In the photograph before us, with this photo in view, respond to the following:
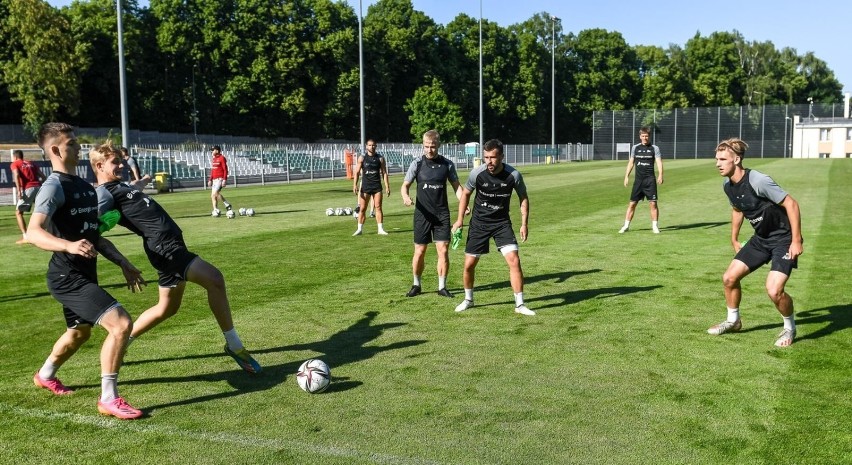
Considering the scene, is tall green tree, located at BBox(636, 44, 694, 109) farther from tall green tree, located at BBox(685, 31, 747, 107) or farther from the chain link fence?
the chain link fence

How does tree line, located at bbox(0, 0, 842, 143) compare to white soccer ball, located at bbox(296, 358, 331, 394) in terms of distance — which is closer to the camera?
white soccer ball, located at bbox(296, 358, 331, 394)

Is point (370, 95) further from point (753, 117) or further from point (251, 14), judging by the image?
point (753, 117)

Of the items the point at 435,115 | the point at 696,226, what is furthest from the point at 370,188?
the point at 435,115

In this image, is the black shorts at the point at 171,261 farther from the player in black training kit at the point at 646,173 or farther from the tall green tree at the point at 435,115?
the tall green tree at the point at 435,115

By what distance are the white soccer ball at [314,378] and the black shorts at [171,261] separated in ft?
4.10

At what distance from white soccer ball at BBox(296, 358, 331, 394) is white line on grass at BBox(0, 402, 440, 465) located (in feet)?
3.00

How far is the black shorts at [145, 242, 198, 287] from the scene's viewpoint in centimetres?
583

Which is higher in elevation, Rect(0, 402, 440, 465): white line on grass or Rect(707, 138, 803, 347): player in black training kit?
Rect(707, 138, 803, 347): player in black training kit

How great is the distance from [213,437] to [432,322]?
3.48 metres

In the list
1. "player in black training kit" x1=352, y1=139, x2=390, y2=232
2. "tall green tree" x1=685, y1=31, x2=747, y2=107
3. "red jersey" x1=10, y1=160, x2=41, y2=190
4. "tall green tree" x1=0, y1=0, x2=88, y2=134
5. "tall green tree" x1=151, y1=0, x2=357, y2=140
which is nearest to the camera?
"player in black training kit" x1=352, y1=139, x2=390, y2=232

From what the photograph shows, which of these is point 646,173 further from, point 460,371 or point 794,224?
point 460,371

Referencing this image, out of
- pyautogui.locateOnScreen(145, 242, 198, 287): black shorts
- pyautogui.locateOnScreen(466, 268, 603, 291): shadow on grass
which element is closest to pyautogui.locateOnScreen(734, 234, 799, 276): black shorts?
pyautogui.locateOnScreen(466, 268, 603, 291): shadow on grass

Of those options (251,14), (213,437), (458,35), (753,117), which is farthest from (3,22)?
(753,117)

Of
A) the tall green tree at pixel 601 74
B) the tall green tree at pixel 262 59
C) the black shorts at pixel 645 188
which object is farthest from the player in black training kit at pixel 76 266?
the tall green tree at pixel 601 74
